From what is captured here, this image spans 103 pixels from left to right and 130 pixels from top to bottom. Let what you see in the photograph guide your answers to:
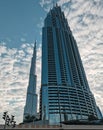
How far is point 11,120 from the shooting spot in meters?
108

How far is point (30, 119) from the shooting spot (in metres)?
174

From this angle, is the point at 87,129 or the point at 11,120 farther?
the point at 11,120

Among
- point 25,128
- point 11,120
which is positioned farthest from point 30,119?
point 25,128

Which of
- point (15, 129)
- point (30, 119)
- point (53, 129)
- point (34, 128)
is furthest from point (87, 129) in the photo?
point (30, 119)

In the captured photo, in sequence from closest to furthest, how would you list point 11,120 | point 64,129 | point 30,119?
point 64,129 → point 11,120 → point 30,119

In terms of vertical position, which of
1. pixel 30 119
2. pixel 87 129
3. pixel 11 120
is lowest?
pixel 87 129

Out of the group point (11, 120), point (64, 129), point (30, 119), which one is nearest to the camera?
point (64, 129)

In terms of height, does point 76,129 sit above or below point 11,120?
below

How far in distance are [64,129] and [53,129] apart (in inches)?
127

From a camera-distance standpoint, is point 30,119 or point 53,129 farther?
point 30,119

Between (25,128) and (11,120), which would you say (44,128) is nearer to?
(25,128)

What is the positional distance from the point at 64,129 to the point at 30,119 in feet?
389

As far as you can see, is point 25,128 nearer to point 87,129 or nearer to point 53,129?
point 53,129

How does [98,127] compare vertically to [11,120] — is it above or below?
below
